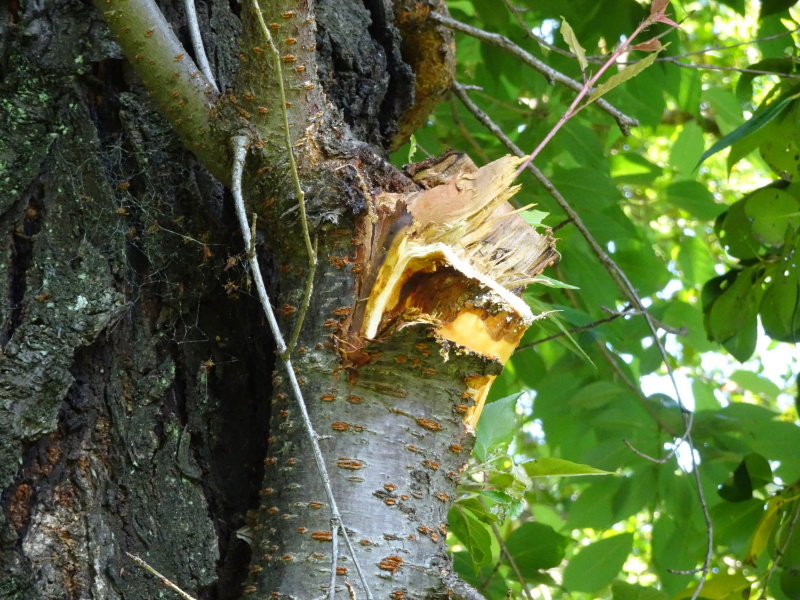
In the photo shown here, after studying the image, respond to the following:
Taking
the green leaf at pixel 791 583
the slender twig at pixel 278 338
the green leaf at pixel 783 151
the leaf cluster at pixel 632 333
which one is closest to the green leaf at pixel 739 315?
the leaf cluster at pixel 632 333

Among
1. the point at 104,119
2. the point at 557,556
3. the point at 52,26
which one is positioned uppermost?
the point at 52,26

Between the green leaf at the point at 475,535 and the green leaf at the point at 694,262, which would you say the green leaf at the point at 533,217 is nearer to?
the green leaf at the point at 475,535

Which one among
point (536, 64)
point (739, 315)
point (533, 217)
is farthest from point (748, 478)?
point (536, 64)

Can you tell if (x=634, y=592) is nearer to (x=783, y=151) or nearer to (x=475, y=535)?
(x=475, y=535)

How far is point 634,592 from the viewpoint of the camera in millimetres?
1425

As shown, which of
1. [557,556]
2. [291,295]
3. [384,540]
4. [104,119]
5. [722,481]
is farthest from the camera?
[722,481]

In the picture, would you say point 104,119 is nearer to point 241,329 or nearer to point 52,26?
point 52,26

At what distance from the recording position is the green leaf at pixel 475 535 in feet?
4.20

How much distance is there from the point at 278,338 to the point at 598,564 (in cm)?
150

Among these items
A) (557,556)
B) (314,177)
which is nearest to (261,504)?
(314,177)

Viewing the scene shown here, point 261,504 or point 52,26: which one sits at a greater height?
point 52,26

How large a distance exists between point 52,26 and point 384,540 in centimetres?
90

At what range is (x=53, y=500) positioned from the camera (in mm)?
944

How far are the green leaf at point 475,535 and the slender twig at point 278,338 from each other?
0.45m
